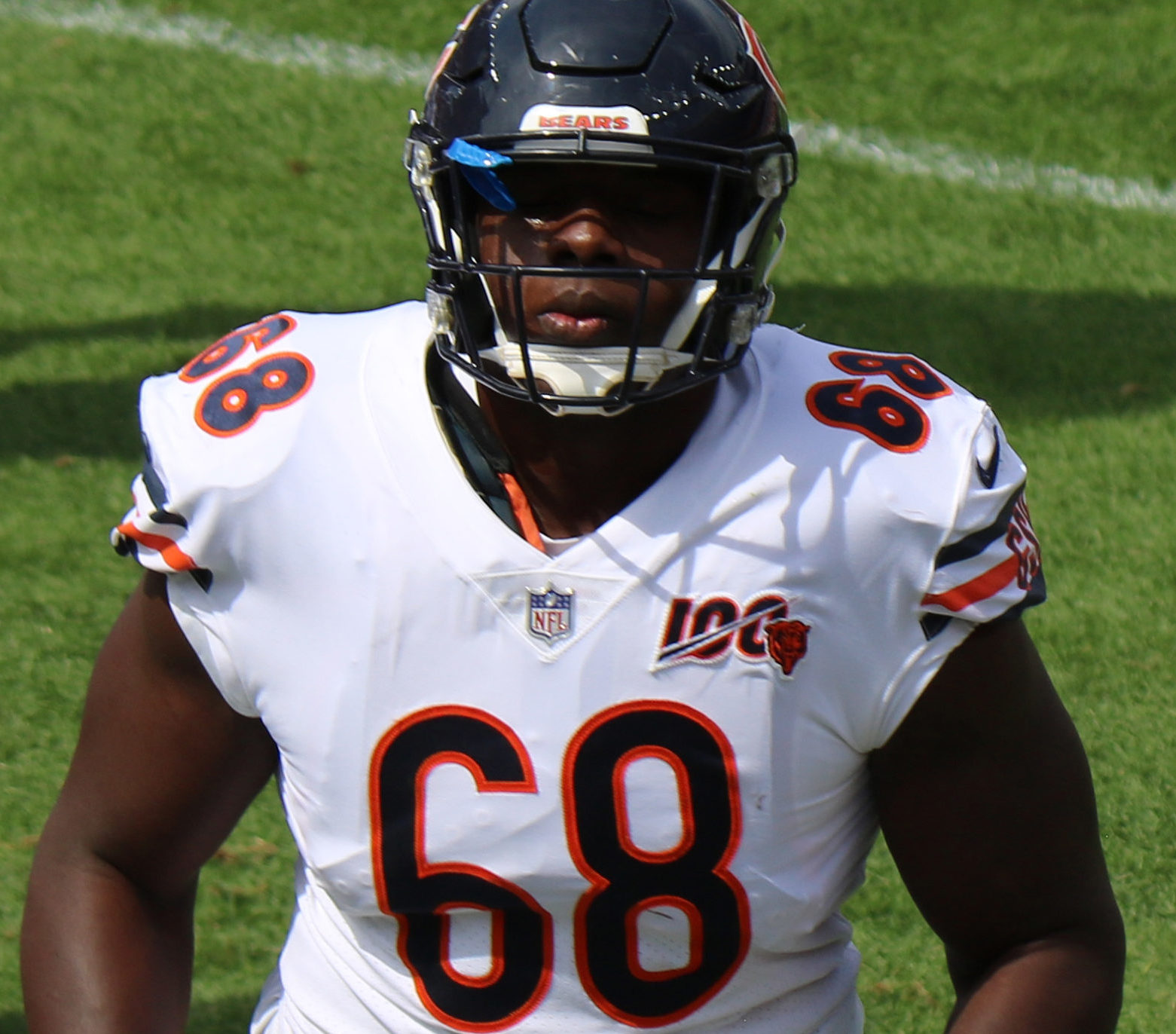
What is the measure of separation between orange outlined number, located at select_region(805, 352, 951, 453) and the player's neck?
13 cm

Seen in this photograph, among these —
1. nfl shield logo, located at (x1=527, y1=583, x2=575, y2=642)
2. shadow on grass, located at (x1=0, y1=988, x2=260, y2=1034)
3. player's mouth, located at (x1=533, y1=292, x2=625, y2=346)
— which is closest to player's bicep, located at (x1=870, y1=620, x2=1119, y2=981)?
nfl shield logo, located at (x1=527, y1=583, x2=575, y2=642)

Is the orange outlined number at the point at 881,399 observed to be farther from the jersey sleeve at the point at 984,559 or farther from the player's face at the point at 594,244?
the player's face at the point at 594,244

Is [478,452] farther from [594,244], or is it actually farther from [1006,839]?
[1006,839]

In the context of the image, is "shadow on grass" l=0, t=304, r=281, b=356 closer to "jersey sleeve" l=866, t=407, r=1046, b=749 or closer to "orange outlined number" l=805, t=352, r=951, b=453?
"orange outlined number" l=805, t=352, r=951, b=453

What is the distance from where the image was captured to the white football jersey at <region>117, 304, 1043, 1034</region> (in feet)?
5.73

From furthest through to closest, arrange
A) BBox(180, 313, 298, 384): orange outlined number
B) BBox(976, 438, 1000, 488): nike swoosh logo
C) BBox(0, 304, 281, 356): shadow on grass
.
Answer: BBox(0, 304, 281, 356): shadow on grass → BBox(180, 313, 298, 384): orange outlined number → BBox(976, 438, 1000, 488): nike swoosh logo

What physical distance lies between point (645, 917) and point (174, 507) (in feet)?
1.97

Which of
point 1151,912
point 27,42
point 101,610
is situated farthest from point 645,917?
point 27,42

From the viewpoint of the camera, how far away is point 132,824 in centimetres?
194

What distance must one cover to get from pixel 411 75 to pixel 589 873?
4.97 meters

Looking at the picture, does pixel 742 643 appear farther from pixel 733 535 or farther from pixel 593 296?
pixel 593 296

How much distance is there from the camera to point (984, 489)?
1.78 meters

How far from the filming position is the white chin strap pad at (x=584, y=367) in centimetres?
169

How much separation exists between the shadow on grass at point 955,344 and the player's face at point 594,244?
9.80 feet
